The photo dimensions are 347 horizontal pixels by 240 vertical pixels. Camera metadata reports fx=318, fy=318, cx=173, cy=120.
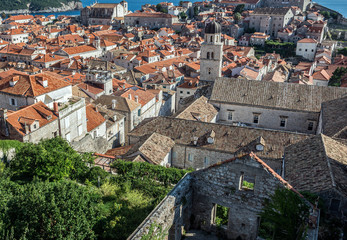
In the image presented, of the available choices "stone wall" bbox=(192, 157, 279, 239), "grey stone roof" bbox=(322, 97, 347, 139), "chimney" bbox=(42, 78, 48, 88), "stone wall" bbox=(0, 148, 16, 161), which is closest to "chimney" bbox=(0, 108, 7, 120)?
"stone wall" bbox=(0, 148, 16, 161)

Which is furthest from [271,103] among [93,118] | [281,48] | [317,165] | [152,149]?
[281,48]

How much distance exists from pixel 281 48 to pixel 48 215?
380 ft

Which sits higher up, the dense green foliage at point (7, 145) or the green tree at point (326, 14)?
the green tree at point (326, 14)

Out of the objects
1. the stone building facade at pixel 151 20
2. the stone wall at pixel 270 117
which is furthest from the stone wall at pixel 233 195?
the stone building facade at pixel 151 20

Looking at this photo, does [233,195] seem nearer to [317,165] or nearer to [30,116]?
[317,165]

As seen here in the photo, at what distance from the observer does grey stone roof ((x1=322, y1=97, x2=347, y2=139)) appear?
2549 centimetres

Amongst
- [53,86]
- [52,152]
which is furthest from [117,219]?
[53,86]

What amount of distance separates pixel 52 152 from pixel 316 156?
16.4 metres

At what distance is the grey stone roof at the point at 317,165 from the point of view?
16.0 m

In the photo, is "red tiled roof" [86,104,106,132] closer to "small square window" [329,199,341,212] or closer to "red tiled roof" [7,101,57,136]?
"red tiled roof" [7,101,57,136]

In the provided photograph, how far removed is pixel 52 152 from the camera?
20.4 metres

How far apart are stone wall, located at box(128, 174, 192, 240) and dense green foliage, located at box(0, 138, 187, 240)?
167 cm

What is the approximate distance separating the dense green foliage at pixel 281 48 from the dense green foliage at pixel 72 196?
100667 millimetres

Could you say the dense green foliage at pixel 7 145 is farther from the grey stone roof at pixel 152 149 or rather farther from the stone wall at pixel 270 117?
the stone wall at pixel 270 117
